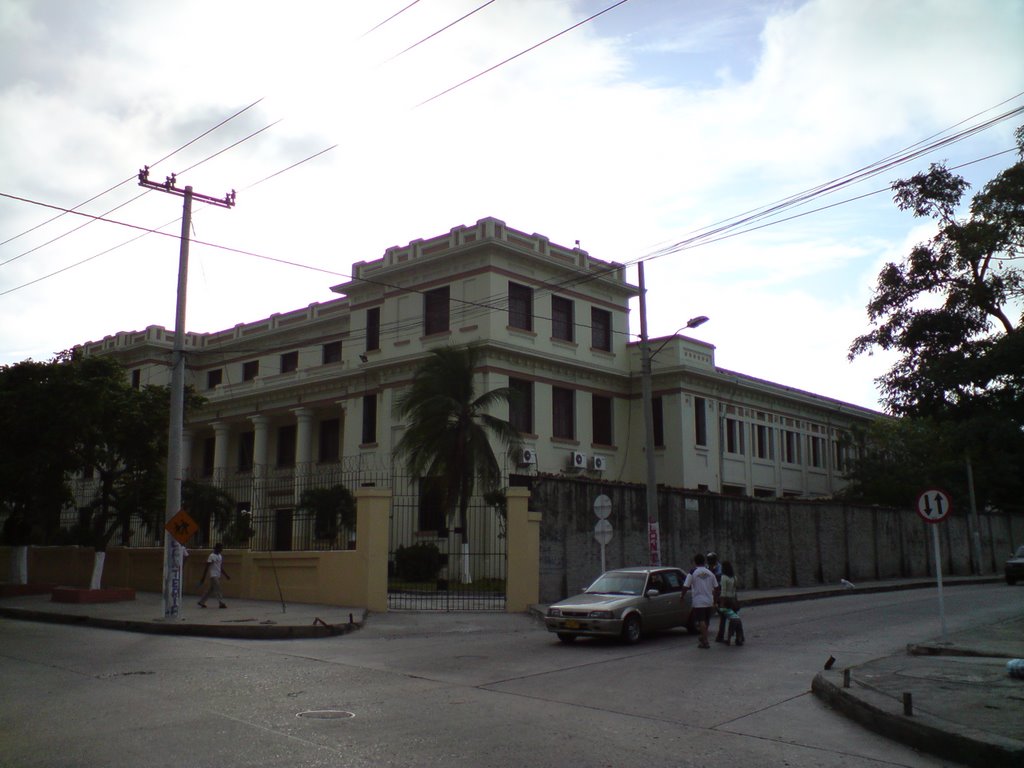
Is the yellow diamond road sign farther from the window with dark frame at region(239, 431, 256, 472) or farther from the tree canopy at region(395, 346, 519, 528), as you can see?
the window with dark frame at region(239, 431, 256, 472)

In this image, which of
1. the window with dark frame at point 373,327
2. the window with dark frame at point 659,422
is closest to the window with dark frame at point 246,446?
the window with dark frame at point 373,327

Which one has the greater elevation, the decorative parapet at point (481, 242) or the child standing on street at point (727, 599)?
the decorative parapet at point (481, 242)

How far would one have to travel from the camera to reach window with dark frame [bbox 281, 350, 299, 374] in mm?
48188

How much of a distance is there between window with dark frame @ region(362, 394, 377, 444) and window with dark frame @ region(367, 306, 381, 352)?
7.33ft

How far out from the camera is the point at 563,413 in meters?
39.6

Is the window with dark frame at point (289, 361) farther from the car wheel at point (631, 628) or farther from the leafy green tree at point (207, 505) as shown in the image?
the car wheel at point (631, 628)

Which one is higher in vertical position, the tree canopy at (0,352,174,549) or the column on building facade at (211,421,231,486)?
the column on building facade at (211,421,231,486)

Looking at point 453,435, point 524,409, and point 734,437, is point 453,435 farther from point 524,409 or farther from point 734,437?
point 734,437

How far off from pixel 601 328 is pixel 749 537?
13.7m

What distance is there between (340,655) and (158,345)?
41.5 m

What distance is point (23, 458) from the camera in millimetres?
26734

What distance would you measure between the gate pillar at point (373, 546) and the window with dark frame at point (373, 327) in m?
18.7

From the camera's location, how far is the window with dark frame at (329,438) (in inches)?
1756

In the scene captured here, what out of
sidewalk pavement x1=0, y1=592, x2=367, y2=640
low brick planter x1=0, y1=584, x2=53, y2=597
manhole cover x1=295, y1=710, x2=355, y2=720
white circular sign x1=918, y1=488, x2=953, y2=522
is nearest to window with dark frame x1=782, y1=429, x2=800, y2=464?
sidewalk pavement x1=0, y1=592, x2=367, y2=640
